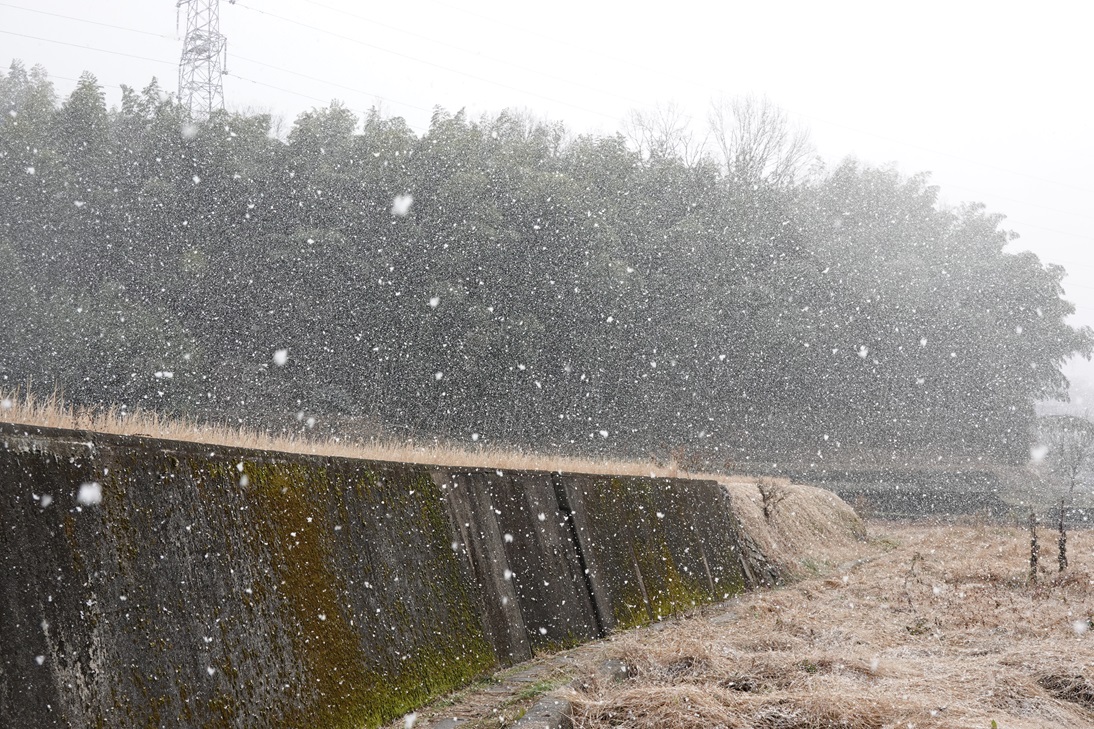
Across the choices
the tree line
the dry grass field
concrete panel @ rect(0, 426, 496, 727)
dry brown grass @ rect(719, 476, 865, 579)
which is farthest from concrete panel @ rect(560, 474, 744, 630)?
the tree line

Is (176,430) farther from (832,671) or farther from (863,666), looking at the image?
(863,666)

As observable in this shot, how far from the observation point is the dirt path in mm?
4023

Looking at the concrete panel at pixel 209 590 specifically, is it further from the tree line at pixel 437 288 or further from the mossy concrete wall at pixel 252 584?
the tree line at pixel 437 288

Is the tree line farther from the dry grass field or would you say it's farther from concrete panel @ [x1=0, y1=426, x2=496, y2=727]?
concrete panel @ [x1=0, y1=426, x2=496, y2=727]

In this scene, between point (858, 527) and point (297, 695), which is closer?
point (297, 695)

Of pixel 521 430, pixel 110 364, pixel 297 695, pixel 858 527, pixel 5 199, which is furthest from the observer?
pixel 521 430

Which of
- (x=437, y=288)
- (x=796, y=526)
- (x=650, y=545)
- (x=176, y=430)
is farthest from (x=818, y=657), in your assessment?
(x=437, y=288)

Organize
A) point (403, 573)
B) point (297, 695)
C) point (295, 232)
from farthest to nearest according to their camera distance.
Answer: point (295, 232) < point (403, 573) < point (297, 695)

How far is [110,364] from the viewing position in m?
22.6

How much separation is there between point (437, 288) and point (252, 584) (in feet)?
79.9

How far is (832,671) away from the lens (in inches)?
189

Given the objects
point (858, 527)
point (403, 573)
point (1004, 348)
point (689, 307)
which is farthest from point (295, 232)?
point (1004, 348)

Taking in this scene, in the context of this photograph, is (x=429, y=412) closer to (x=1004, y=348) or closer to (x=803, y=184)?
(x=803, y=184)

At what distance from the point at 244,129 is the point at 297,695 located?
91.6 feet
